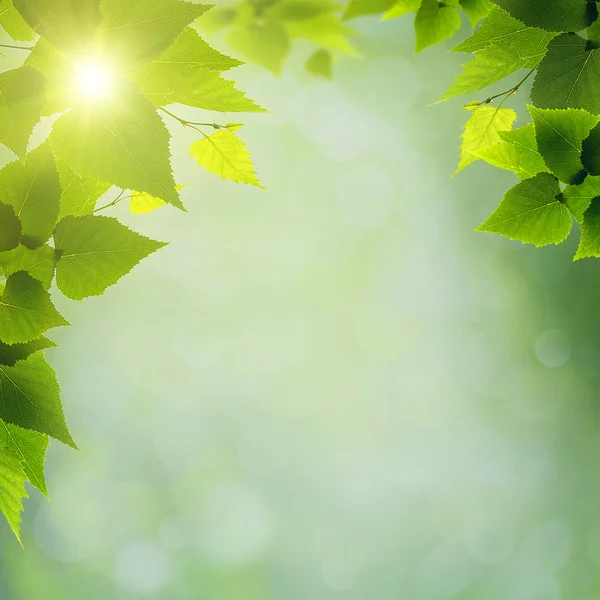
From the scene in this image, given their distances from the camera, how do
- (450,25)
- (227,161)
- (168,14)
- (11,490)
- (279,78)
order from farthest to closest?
(279,78), (450,25), (227,161), (11,490), (168,14)

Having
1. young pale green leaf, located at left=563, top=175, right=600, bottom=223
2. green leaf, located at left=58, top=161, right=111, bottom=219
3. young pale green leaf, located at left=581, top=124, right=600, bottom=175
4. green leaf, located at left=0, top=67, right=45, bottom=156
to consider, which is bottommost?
young pale green leaf, located at left=563, top=175, right=600, bottom=223

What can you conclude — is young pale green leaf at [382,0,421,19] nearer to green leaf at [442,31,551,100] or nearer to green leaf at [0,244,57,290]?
green leaf at [442,31,551,100]

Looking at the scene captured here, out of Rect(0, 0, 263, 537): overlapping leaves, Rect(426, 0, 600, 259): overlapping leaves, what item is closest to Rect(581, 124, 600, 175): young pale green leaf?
Rect(426, 0, 600, 259): overlapping leaves

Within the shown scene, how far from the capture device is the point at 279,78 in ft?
3.13

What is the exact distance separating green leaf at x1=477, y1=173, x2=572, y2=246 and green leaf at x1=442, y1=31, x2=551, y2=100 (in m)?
0.14

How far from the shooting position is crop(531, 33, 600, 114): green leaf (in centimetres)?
52

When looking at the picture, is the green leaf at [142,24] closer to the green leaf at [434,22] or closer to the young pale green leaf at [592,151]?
the young pale green leaf at [592,151]

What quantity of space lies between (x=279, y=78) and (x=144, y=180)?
595 mm

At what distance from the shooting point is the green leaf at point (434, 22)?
77cm

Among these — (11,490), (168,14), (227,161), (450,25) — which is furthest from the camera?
(450,25)

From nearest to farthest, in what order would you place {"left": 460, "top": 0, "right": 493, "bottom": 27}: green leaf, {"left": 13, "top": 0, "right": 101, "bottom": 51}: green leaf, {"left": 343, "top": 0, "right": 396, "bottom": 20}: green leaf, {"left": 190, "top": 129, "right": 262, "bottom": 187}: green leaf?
{"left": 13, "top": 0, "right": 101, "bottom": 51}: green leaf → {"left": 190, "top": 129, "right": 262, "bottom": 187}: green leaf → {"left": 460, "top": 0, "right": 493, "bottom": 27}: green leaf → {"left": 343, "top": 0, "right": 396, "bottom": 20}: green leaf

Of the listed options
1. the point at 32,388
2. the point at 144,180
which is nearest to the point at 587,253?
the point at 144,180

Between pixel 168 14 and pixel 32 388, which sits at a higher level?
pixel 168 14

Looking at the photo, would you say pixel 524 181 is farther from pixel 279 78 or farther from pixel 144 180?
pixel 279 78
